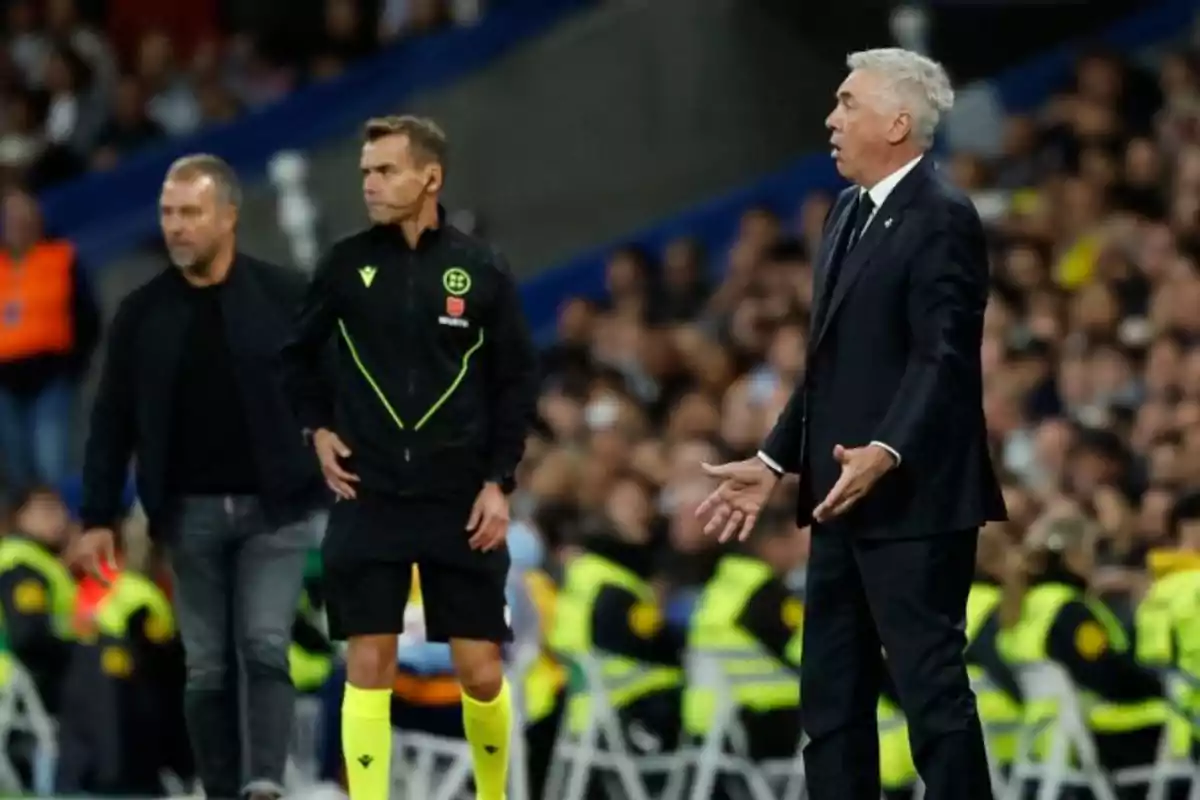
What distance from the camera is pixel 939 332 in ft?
24.7

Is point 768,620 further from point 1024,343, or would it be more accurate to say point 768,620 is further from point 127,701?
point 1024,343

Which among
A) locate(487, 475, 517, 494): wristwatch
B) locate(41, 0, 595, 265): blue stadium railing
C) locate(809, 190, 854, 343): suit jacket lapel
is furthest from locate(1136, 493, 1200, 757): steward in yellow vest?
locate(41, 0, 595, 265): blue stadium railing

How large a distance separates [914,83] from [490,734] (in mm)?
2320

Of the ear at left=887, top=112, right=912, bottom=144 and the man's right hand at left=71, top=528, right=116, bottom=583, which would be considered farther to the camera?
the man's right hand at left=71, top=528, right=116, bottom=583

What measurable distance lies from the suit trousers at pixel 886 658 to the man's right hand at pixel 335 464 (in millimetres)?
1437

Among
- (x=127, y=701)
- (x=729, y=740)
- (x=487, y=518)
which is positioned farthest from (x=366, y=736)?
(x=127, y=701)

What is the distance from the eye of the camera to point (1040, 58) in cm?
1745

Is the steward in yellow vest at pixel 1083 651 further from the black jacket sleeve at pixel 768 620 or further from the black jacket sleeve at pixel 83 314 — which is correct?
the black jacket sleeve at pixel 83 314

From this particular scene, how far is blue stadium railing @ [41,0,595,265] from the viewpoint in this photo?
18391 mm

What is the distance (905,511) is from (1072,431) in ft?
16.2

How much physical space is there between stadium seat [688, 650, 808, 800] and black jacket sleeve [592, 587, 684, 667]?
0.21 metres

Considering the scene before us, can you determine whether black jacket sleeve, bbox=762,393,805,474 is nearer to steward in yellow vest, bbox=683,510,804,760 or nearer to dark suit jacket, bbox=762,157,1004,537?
dark suit jacket, bbox=762,157,1004,537

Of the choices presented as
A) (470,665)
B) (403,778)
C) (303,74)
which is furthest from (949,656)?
(303,74)

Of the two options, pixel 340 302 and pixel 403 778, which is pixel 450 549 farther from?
pixel 403 778
